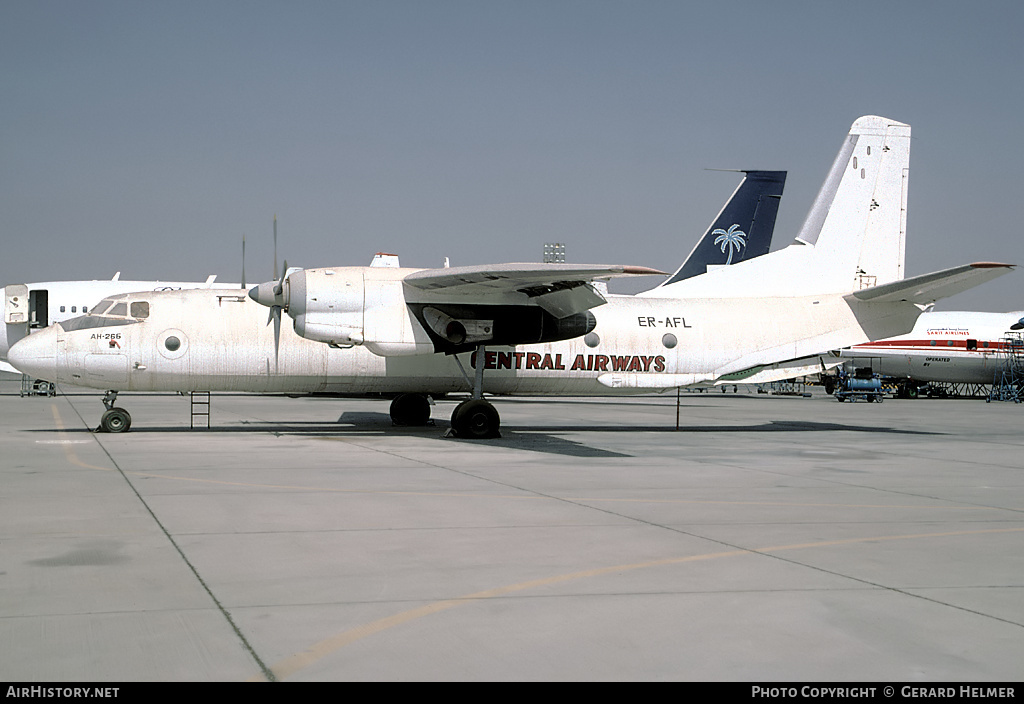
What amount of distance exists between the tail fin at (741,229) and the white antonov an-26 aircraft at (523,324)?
422 inches

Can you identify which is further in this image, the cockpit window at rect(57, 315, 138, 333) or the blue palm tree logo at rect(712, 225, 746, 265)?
the blue palm tree logo at rect(712, 225, 746, 265)

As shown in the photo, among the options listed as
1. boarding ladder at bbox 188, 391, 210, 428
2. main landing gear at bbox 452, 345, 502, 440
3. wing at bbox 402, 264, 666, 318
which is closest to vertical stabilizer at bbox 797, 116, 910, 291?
wing at bbox 402, 264, 666, 318

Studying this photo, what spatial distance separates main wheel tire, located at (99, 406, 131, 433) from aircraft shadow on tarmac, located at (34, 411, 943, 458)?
0.61 m

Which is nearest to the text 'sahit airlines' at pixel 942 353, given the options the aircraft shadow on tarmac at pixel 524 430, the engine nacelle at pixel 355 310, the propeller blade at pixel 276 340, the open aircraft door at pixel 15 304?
the aircraft shadow on tarmac at pixel 524 430

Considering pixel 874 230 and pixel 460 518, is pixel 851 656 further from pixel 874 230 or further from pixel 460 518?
pixel 874 230

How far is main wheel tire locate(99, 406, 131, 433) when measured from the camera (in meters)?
17.8

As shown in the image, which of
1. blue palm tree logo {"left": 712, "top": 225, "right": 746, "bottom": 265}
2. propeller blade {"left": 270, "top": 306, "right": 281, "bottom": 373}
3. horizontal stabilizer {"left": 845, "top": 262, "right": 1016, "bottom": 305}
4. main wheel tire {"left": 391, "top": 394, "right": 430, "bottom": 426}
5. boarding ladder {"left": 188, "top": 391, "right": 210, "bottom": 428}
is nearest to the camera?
horizontal stabilizer {"left": 845, "top": 262, "right": 1016, "bottom": 305}

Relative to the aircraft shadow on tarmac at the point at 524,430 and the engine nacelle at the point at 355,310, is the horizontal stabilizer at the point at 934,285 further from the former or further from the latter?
the engine nacelle at the point at 355,310

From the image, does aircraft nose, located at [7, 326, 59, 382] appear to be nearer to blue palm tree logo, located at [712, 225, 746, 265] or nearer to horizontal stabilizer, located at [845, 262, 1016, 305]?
horizontal stabilizer, located at [845, 262, 1016, 305]

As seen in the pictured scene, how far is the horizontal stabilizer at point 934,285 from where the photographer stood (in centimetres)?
1669

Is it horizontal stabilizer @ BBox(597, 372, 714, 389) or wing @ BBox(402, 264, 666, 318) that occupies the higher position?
wing @ BBox(402, 264, 666, 318)

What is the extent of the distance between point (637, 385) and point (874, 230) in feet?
22.8

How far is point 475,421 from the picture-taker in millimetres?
18000

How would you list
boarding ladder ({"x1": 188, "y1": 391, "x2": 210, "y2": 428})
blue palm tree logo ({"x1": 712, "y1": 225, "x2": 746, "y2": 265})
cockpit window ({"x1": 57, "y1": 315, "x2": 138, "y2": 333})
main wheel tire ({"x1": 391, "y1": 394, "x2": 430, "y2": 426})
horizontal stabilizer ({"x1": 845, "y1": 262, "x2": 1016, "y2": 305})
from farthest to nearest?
blue palm tree logo ({"x1": 712, "y1": 225, "x2": 746, "y2": 265}) → main wheel tire ({"x1": 391, "y1": 394, "x2": 430, "y2": 426}) → boarding ladder ({"x1": 188, "y1": 391, "x2": 210, "y2": 428}) → cockpit window ({"x1": 57, "y1": 315, "x2": 138, "y2": 333}) → horizontal stabilizer ({"x1": 845, "y1": 262, "x2": 1016, "y2": 305})
